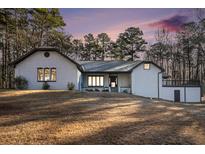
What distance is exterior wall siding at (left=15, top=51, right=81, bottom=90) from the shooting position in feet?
49.6

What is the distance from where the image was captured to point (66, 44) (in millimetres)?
21312

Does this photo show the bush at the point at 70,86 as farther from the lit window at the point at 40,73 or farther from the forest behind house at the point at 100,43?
the forest behind house at the point at 100,43

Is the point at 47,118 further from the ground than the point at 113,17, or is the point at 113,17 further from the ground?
the point at 113,17

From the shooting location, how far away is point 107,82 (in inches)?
711

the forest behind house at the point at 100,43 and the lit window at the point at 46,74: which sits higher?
the forest behind house at the point at 100,43

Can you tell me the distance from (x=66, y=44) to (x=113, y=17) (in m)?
9.37

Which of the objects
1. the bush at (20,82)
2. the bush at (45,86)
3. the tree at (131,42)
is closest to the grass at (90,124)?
the bush at (45,86)

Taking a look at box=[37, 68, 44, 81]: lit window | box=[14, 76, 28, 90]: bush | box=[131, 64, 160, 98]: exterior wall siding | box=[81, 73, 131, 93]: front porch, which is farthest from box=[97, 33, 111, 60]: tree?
box=[14, 76, 28, 90]: bush

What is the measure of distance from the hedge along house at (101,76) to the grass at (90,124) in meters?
5.21

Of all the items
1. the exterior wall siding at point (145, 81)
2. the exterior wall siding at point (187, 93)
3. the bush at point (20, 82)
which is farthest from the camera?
the exterior wall siding at point (187, 93)

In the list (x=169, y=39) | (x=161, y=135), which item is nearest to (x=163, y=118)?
(x=161, y=135)

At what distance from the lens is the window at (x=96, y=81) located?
58.5 feet

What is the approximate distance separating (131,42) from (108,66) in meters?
4.90
